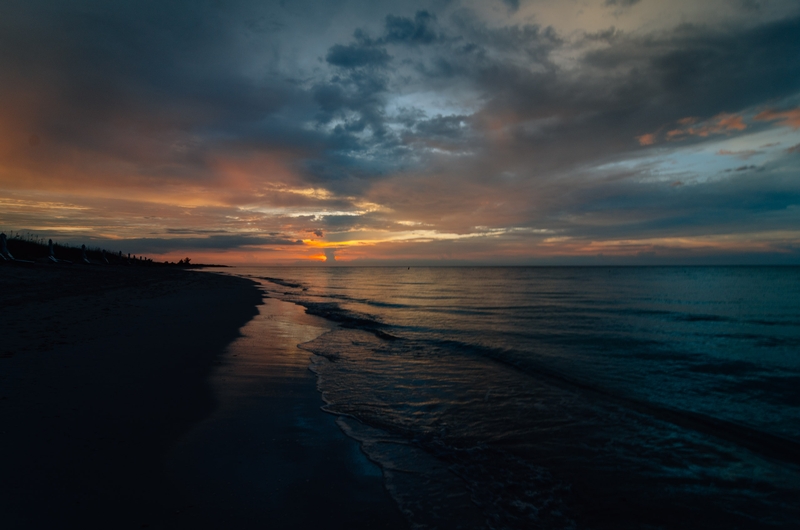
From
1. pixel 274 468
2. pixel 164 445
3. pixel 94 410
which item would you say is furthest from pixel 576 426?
pixel 94 410

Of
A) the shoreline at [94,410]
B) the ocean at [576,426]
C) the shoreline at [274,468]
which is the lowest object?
the ocean at [576,426]

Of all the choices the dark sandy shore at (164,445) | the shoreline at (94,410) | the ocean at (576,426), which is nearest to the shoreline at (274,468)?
the dark sandy shore at (164,445)

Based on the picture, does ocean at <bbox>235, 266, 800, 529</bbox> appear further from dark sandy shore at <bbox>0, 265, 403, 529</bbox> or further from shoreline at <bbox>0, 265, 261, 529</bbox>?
shoreline at <bbox>0, 265, 261, 529</bbox>

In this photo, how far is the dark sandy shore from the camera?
359cm

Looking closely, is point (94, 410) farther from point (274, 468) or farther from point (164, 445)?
point (274, 468)

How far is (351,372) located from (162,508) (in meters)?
6.62

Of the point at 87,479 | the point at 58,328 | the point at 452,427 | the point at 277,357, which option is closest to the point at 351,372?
the point at 277,357

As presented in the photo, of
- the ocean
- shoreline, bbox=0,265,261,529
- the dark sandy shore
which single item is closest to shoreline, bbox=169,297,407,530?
the dark sandy shore

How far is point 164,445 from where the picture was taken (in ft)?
16.2

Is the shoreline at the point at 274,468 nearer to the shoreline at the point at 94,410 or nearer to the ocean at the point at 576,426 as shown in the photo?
the shoreline at the point at 94,410

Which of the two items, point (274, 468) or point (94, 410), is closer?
point (274, 468)

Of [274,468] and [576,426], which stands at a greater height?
[274,468]

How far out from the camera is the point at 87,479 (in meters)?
3.93

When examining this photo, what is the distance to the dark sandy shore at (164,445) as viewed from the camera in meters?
3.59
